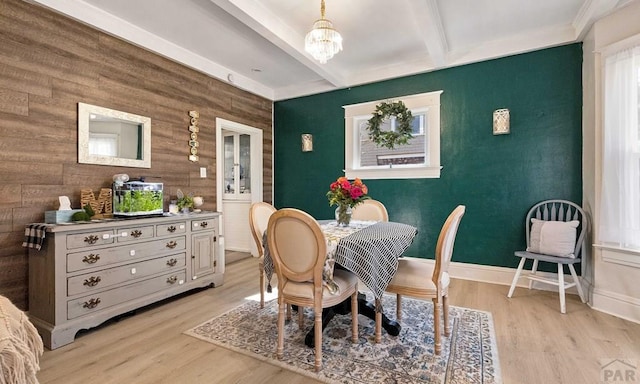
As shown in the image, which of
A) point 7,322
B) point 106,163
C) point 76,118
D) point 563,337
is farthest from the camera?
point 106,163

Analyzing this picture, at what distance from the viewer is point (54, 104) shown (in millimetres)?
2520

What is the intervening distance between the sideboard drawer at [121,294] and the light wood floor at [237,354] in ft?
0.63

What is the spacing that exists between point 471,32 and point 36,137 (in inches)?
167

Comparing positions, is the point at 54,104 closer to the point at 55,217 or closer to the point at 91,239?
the point at 55,217

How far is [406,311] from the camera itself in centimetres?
270

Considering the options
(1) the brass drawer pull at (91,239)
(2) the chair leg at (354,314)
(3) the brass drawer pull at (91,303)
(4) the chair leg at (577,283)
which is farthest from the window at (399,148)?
(3) the brass drawer pull at (91,303)

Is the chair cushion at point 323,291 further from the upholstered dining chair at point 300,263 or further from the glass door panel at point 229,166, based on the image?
the glass door panel at point 229,166

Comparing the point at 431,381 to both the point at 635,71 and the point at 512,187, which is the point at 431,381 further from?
the point at 635,71

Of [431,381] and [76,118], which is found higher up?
[76,118]

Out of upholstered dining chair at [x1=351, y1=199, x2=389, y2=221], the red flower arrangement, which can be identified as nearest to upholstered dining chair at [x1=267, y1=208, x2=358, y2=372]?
the red flower arrangement

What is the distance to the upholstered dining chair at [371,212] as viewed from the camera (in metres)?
3.21

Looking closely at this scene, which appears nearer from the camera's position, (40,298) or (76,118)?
(40,298)

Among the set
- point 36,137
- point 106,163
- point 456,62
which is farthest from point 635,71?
point 36,137

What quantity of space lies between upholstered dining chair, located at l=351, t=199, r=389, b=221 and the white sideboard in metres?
1.78
